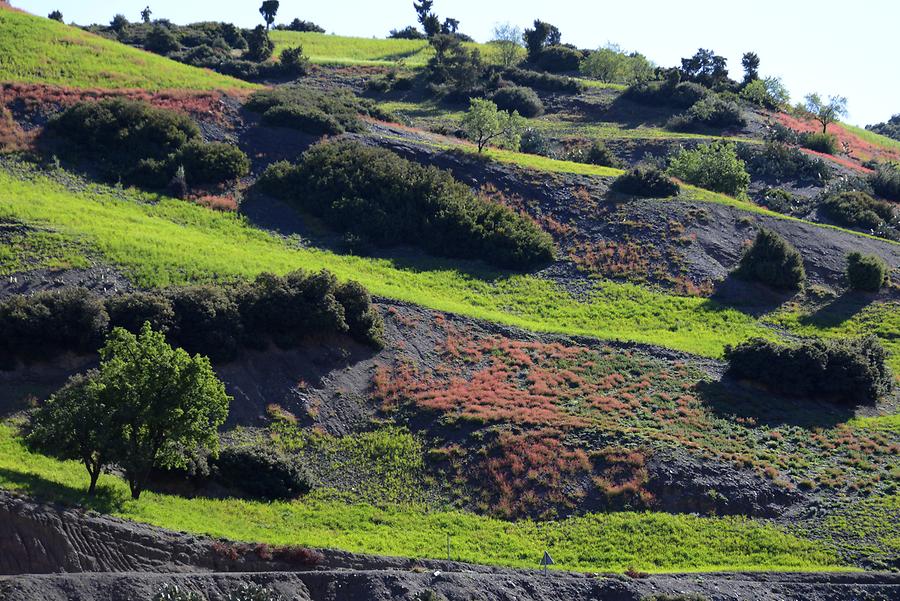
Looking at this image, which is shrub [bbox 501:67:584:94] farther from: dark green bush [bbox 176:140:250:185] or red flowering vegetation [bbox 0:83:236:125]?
dark green bush [bbox 176:140:250:185]

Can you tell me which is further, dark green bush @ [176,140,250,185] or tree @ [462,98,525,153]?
tree @ [462,98,525,153]

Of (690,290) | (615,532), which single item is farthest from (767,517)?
(690,290)

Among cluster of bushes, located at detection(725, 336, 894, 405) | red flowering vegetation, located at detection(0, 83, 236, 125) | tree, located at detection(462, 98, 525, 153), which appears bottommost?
cluster of bushes, located at detection(725, 336, 894, 405)

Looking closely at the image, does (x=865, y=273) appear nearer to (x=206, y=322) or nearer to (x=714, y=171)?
(x=714, y=171)

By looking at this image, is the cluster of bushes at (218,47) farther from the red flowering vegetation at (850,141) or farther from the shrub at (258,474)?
the shrub at (258,474)

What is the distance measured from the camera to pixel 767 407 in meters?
47.0

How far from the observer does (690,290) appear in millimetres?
60375

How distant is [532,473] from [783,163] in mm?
54713

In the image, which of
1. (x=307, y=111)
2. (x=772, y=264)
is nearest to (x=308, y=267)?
(x=307, y=111)

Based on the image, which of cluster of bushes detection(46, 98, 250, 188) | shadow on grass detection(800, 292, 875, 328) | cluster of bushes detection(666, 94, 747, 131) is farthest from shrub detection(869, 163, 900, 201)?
cluster of bushes detection(46, 98, 250, 188)

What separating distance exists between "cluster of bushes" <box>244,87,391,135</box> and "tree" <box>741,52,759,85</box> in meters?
55.9

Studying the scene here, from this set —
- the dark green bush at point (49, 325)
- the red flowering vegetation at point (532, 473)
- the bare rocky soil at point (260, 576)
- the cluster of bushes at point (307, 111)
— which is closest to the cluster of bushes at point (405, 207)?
the cluster of bushes at point (307, 111)

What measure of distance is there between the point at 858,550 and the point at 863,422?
1112 cm

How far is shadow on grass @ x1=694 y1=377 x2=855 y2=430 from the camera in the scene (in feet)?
151
